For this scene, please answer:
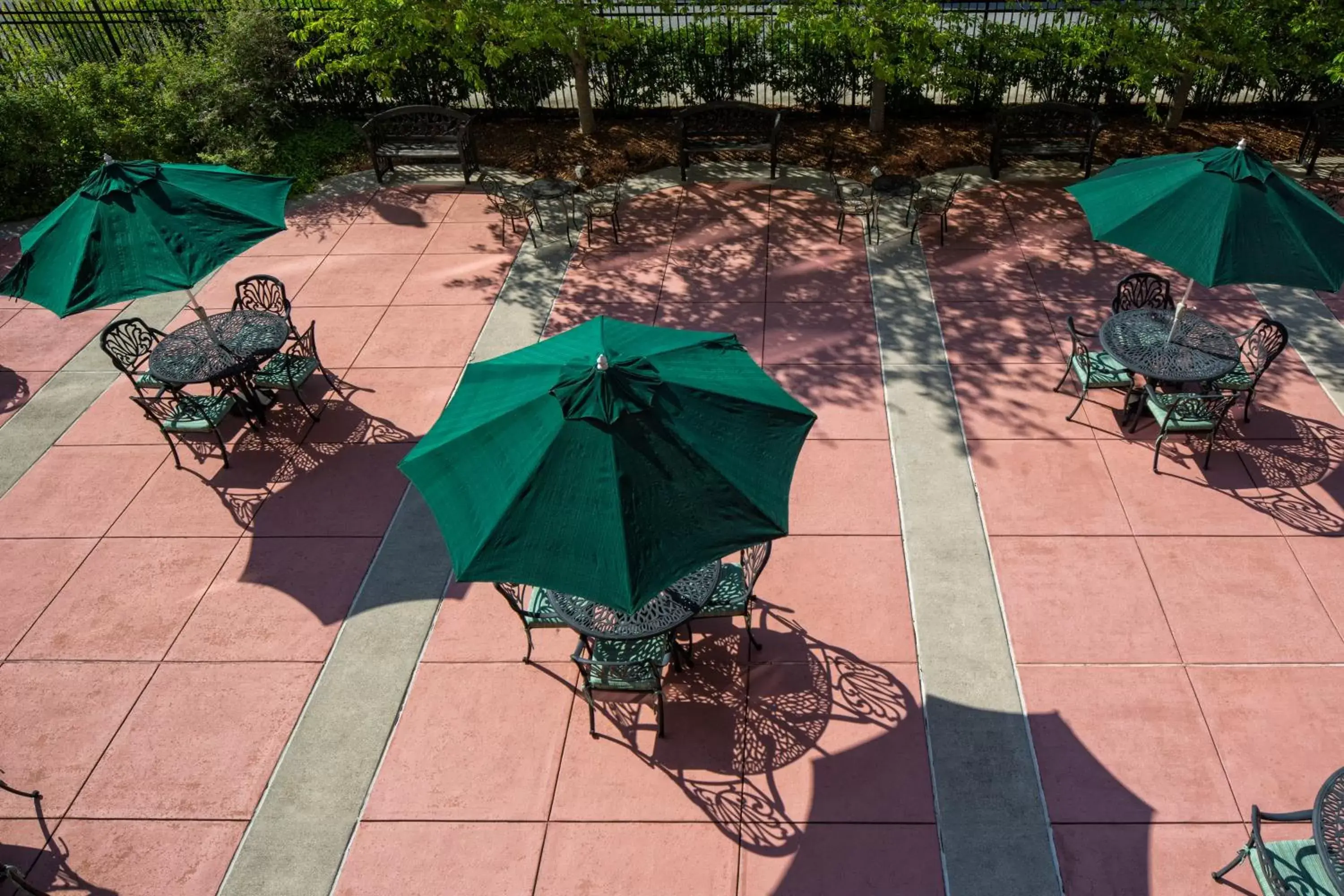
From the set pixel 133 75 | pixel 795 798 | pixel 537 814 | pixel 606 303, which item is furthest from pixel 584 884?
pixel 133 75

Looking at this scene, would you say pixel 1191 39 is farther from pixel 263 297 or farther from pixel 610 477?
pixel 263 297

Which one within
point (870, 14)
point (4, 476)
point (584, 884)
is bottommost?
point (584, 884)

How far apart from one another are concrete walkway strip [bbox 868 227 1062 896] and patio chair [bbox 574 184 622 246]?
4.45 metres

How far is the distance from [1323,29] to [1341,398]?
21.9 ft

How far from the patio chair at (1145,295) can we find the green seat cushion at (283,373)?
8545 mm

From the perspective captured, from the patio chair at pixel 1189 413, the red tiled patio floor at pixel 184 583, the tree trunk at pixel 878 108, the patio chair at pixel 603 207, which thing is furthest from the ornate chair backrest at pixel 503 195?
the patio chair at pixel 1189 413

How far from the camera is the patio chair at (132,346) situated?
28.1 ft

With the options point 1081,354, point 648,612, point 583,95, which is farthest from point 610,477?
point 583,95

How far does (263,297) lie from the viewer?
31.9 ft

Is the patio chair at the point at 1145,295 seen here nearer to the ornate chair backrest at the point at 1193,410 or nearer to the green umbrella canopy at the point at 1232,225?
the ornate chair backrest at the point at 1193,410

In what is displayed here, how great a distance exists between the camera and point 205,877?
564 cm

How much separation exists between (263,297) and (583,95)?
701 centimetres

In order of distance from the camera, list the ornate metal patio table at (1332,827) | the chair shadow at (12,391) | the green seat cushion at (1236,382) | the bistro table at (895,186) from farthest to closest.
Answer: the bistro table at (895,186), the chair shadow at (12,391), the green seat cushion at (1236,382), the ornate metal patio table at (1332,827)

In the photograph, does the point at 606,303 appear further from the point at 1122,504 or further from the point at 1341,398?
the point at 1341,398
